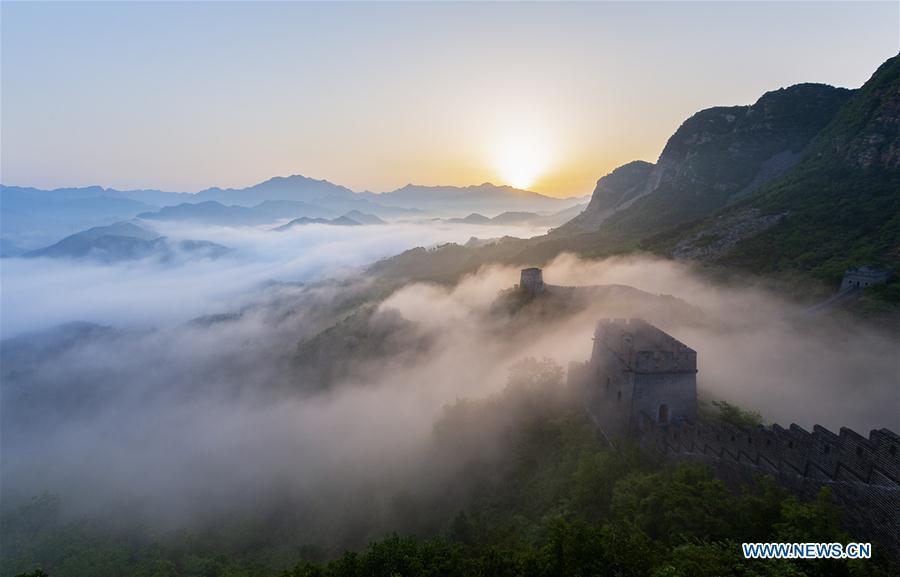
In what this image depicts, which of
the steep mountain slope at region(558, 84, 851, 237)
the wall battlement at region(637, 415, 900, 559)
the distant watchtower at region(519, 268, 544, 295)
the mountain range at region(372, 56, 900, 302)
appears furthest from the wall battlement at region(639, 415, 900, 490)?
the steep mountain slope at region(558, 84, 851, 237)

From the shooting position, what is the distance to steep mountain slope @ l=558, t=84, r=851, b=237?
336ft

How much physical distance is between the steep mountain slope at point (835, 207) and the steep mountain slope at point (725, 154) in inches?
630

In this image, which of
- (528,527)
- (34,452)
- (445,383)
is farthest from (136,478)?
(528,527)

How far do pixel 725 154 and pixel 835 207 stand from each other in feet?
166

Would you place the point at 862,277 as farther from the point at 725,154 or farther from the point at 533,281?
the point at 725,154

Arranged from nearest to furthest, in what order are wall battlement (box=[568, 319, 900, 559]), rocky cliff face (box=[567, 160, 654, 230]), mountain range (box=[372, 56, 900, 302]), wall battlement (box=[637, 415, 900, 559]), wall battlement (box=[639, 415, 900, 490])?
wall battlement (box=[637, 415, 900, 559]), wall battlement (box=[568, 319, 900, 559]), wall battlement (box=[639, 415, 900, 490]), mountain range (box=[372, 56, 900, 302]), rocky cliff face (box=[567, 160, 654, 230])

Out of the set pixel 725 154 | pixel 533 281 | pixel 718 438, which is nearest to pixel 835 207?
pixel 533 281

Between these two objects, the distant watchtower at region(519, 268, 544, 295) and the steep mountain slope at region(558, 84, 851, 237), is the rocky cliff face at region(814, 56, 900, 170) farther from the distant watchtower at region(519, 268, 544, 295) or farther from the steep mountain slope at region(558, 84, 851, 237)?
the distant watchtower at region(519, 268, 544, 295)

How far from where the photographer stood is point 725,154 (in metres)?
112

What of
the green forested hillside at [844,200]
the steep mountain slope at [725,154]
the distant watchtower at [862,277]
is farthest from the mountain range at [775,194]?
the distant watchtower at [862,277]

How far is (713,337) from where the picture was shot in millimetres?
43062

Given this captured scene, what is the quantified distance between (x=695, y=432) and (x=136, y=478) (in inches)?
3612

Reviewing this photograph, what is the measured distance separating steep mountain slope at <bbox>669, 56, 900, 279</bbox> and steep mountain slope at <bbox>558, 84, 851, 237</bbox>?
16.0 meters

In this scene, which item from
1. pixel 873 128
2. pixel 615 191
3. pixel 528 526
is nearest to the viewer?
pixel 528 526
